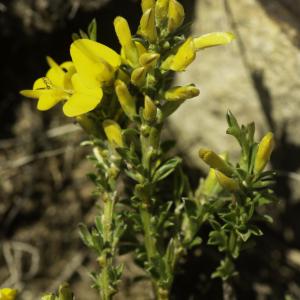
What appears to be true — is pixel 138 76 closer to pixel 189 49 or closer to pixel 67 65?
pixel 189 49

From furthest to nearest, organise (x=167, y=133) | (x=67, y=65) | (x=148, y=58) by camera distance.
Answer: (x=167, y=133)
(x=67, y=65)
(x=148, y=58)

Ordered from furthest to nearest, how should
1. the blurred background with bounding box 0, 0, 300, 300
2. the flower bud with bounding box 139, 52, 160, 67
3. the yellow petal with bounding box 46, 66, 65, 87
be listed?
the blurred background with bounding box 0, 0, 300, 300 < the yellow petal with bounding box 46, 66, 65, 87 < the flower bud with bounding box 139, 52, 160, 67

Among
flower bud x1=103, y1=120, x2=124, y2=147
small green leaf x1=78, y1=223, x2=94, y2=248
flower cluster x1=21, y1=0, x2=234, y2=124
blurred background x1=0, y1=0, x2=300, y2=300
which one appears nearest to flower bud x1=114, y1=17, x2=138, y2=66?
flower cluster x1=21, y1=0, x2=234, y2=124

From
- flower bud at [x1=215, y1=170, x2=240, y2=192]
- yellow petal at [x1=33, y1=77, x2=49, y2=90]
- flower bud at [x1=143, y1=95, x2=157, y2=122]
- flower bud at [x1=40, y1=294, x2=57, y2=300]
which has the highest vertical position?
yellow petal at [x1=33, y1=77, x2=49, y2=90]

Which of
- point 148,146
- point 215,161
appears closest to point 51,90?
point 148,146

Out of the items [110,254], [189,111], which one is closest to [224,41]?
[110,254]

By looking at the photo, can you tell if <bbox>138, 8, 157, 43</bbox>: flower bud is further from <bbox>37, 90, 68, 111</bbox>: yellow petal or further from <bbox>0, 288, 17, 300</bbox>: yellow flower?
<bbox>0, 288, 17, 300</bbox>: yellow flower

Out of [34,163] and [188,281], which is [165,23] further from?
[34,163]
